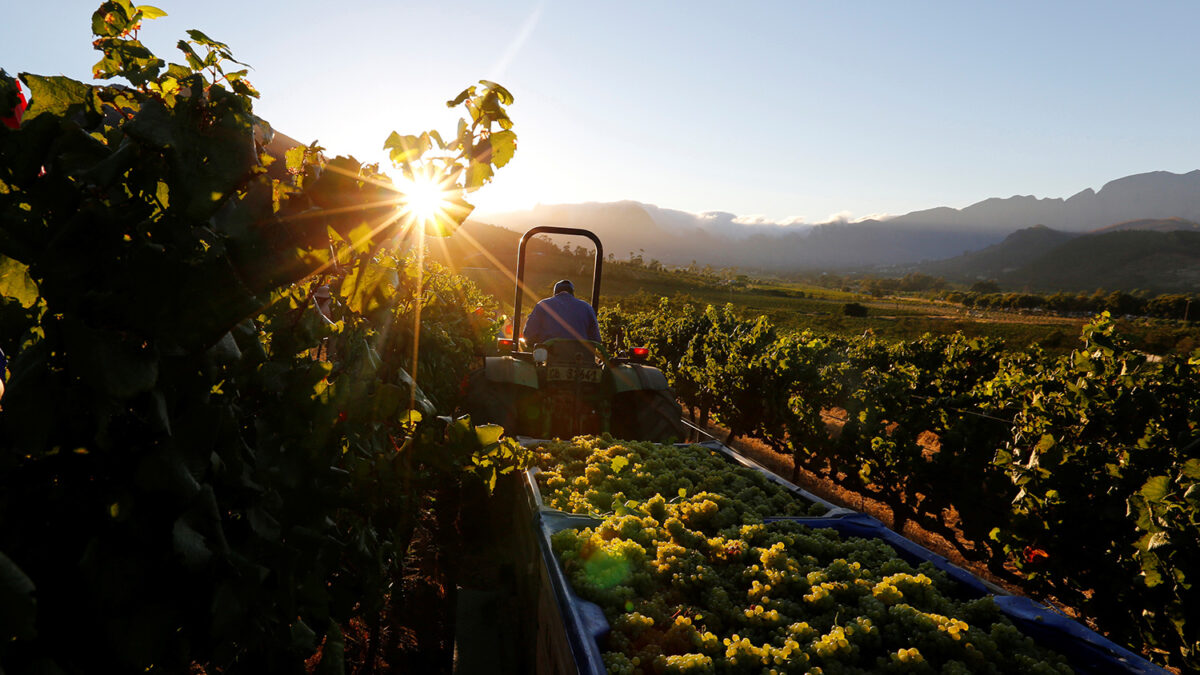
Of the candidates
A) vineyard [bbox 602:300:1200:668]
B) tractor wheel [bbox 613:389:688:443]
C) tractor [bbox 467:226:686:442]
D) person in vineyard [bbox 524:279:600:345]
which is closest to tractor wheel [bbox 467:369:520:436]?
tractor [bbox 467:226:686:442]

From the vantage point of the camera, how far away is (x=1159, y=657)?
3.74m

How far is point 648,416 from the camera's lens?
6062mm

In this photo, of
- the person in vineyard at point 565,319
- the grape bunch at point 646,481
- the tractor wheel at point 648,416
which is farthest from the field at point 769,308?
the grape bunch at point 646,481

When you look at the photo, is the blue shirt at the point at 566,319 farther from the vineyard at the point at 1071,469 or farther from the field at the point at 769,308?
the field at the point at 769,308

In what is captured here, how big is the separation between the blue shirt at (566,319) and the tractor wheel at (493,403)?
73 centimetres

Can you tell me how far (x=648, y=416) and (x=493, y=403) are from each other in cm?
165

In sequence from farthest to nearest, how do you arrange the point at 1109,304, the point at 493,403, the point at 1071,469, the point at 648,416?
the point at 1109,304 < the point at 648,416 < the point at 493,403 < the point at 1071,469

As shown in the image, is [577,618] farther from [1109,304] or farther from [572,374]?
[1109,304]

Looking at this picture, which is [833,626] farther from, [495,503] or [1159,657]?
[495,503]

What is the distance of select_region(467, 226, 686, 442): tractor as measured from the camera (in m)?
5.53

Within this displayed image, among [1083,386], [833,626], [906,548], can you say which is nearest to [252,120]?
[833,626]

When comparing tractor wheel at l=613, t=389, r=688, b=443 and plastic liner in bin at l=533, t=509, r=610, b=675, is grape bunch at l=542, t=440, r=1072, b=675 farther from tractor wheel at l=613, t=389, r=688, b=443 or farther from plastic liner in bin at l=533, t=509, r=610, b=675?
tractor wheel at l=613, t=389, r=688, b=443

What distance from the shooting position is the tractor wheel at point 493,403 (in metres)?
5.43

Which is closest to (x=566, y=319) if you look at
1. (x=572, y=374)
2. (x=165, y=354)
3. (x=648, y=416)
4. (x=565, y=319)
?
(x=565, y=319)
